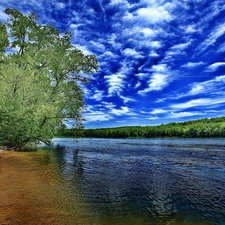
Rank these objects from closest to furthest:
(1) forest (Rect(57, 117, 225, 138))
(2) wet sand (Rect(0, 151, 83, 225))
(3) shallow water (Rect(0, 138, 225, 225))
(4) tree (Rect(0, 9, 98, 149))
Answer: (2) wet sand (Rect(0, 151, 83, 225)), (3) shallow water (Rect(0, 138, 225, 225)), (4) tree (Rect(0, 9, 98, 149)), (1) forest (Rect(57, 117, 225, 138))

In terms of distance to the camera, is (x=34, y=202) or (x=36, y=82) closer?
(x=34, y=202)

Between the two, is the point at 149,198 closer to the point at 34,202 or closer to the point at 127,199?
the point at 127,199

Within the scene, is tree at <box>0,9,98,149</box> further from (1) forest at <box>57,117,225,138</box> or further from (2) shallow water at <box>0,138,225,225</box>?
(1) forest at <box>57,117,225,138</box>

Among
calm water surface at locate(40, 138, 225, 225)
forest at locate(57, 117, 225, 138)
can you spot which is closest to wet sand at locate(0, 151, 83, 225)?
calm water surface at locate(40, 138, 225, 225)

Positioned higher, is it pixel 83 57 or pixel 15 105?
pixel 83 57

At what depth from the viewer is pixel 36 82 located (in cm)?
3117

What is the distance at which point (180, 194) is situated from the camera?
33.7 feet

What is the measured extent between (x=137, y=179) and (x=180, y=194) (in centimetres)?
379

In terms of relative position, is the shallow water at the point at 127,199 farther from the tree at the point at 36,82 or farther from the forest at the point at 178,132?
the forest at the point at 178,132

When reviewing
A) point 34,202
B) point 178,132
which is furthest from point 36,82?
point 178,132

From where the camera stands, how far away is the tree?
2684cm

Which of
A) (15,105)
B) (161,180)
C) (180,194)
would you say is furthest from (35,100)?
(180,194)

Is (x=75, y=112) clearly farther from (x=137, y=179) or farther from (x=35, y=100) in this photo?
(x=137, y=179)

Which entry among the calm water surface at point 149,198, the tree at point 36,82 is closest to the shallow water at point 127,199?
the calm water surface at point 149,198
